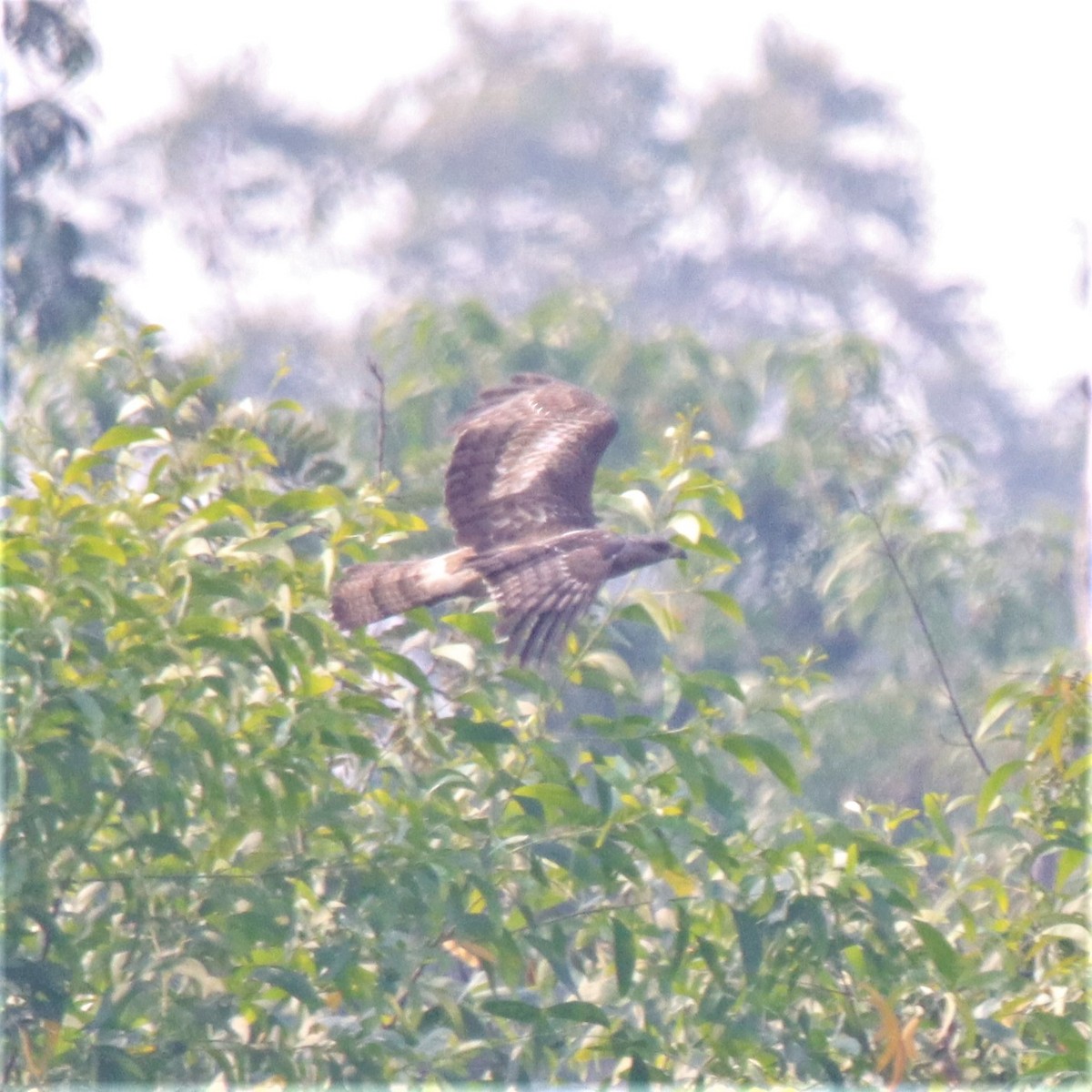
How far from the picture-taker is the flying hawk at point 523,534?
15.4 feet

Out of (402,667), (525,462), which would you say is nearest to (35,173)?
(525,462)

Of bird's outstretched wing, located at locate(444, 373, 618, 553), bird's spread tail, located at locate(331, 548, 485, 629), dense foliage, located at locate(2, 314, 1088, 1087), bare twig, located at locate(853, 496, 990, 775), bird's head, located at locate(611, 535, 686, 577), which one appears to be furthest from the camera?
bird's outstretched wing, located at locate(444, 373, 618, 553)

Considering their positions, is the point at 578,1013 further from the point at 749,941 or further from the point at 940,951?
the point at 940,951

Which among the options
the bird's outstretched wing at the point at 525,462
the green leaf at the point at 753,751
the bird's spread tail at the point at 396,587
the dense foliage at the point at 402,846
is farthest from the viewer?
the bird's outstretched wing at the point at 525,462

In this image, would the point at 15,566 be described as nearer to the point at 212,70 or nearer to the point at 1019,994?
the point at 1019,994

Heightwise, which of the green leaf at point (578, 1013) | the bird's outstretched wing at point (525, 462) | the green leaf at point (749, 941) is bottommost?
the green leaf at point (578, 1013)

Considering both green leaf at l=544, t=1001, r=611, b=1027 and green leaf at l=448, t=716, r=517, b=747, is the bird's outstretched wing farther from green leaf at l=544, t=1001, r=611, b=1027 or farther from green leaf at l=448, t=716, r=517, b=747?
green leaf at l=544, t=1001, r=611, b=1027

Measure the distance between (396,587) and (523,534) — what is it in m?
0.73

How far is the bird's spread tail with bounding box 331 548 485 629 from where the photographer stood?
15.3 ft

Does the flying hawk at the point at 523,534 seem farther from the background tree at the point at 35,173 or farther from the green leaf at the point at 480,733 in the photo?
the background tree at the point at 35,173

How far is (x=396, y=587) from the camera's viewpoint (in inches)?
195

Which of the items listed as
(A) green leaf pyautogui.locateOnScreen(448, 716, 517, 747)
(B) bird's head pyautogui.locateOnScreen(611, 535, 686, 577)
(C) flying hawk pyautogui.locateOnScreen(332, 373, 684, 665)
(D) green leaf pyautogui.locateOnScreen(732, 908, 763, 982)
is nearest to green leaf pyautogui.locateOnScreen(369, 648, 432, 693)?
(A) green leaf pyautogui.locateOnScreen(448, 716, 517, 747)

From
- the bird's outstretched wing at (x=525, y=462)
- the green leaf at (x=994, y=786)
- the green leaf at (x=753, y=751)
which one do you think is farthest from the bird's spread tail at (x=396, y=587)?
the green leaf at (x=994, y=786)

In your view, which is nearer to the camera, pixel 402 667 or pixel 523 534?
pixel 402 667
